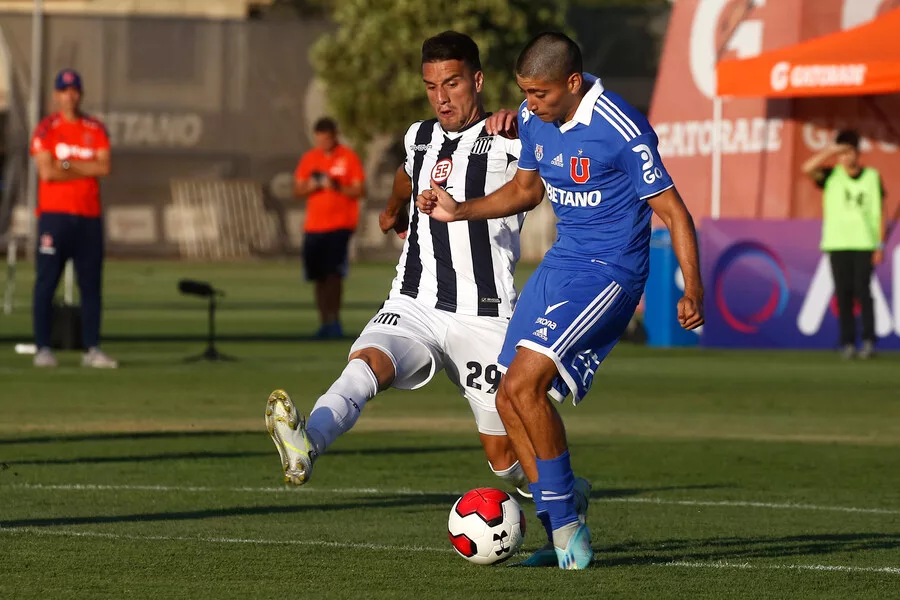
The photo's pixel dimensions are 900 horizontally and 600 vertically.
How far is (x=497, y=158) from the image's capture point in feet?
27.7

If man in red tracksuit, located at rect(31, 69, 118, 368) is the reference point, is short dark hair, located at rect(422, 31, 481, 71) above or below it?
above

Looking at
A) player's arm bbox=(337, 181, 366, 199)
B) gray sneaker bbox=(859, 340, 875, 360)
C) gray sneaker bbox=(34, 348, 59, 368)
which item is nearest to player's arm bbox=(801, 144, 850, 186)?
gray sneaker bbox=(859, 340, 875, 360)

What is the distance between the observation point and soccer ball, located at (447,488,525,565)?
24.4 feet

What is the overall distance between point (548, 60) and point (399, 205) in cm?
156

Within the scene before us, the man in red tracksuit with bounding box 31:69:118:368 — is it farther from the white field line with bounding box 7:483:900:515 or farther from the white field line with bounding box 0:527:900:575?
the white field line with bounding box 0:527:900:575

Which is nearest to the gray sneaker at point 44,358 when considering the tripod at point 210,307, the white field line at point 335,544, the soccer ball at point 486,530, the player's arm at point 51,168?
the tripod at point 210,307

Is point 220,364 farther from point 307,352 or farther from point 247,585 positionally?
point 247,585

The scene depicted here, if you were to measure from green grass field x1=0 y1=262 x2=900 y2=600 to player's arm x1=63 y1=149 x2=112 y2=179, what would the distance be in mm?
1761

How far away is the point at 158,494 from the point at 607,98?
3.49 metres

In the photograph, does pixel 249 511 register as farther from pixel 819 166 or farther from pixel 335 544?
pixel 819 166

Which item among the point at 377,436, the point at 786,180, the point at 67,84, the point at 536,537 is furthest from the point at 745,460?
the point at 786,180

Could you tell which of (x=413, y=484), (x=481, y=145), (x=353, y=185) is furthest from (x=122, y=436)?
(x=353, y=185)

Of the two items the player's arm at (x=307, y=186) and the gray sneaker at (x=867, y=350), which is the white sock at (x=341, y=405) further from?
the player's arm at (x=307, y=186)

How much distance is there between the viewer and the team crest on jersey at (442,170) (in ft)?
27.7
